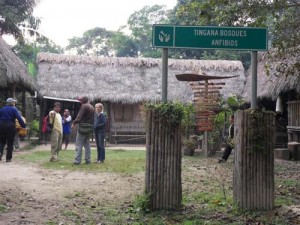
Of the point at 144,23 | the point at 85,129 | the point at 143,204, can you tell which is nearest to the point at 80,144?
the point at 85,129

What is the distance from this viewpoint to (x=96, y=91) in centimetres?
2084

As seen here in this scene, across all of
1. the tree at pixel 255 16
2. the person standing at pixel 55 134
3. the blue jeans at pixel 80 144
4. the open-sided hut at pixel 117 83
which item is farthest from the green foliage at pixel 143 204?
the open-sided hut at pixel 117 83

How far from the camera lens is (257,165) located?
5.64 m

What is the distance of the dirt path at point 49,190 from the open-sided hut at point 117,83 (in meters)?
11.1

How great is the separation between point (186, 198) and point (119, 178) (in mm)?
2353

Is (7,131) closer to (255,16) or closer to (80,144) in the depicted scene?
(80,144)

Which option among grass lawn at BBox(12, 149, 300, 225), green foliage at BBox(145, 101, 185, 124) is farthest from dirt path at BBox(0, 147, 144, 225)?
green foliage at BBox(145, 101, 185, 124)

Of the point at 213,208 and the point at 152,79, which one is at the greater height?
the point at 152,79

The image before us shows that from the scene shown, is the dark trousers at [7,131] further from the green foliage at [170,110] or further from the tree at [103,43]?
the tree at [103,43]

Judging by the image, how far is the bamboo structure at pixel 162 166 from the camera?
5.62 meters

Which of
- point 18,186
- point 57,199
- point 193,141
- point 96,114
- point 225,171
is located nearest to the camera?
point 57,199

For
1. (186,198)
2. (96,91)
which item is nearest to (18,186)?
(186,198)

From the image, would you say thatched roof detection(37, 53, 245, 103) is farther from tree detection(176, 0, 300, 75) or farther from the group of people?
tree detection(176, 0, 300, 75)

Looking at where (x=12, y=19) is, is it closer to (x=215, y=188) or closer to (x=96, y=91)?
(x=96, y=91)
